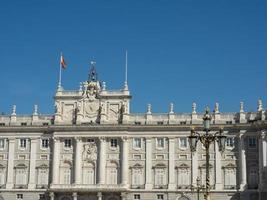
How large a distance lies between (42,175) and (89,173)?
279 inches

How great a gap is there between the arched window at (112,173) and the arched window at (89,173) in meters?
2.20

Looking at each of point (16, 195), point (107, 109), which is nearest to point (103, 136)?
point (107, 109)

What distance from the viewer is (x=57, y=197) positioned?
265 feet

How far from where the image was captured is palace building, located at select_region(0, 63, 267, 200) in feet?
261

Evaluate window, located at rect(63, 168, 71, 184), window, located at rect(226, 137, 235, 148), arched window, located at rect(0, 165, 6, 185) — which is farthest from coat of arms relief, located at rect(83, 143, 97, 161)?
window, located at rect(226, 137, 235, 148)

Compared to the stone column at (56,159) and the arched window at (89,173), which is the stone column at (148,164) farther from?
the stone column at (56,159)

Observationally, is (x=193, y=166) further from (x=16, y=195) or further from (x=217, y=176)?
(x=16, y=195)

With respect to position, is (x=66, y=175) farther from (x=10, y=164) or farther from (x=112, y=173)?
(x=10, y=164)

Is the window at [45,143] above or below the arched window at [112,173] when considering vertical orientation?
above

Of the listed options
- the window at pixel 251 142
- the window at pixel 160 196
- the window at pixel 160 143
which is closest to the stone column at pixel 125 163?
the window at pixel 160 143

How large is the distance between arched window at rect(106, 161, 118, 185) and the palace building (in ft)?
0.47

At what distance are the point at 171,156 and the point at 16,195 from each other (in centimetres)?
2322

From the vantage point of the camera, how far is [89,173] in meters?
81.8

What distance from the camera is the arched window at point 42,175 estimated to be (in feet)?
271
